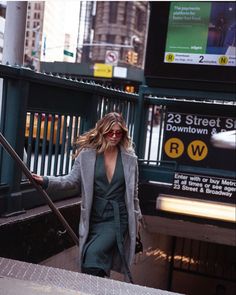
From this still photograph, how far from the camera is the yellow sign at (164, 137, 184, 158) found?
302 inches

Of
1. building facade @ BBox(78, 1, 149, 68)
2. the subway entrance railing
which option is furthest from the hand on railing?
building facade @ BBox(78, 1, 149, 68)

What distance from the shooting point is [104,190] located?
4.05m

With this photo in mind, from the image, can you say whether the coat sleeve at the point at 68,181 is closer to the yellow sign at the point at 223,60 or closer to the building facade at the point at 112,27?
the yellow sign at the point at 223,60

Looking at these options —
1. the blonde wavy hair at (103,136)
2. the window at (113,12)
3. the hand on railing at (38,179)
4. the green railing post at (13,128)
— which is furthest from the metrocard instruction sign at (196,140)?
the window at (113,12)

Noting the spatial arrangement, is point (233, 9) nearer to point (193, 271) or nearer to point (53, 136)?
point (53, 136)

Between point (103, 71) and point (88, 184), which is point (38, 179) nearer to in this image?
point (88, 184)

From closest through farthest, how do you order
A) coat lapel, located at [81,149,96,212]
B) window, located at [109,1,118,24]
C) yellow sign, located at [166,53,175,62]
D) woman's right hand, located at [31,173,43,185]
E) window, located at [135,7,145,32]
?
woman's right hand, located at [31,173,43,185] < coat lapel, located at [81,149,96,212] < yellow sign, located at [166,53,175,62] < window, located at [109,1,118,24] < window, located at [135,7,145,32]

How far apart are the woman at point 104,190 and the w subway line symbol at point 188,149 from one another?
11.8 feet

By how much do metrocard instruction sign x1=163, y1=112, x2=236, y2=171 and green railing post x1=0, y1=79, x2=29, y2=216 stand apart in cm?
339

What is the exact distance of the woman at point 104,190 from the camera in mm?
4035

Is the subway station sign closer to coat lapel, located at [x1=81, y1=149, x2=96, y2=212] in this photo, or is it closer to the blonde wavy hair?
the blonde wavy hair

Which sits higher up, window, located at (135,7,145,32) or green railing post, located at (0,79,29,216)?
window, located at (135,7,145,32)

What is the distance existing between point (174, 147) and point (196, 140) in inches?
13.8

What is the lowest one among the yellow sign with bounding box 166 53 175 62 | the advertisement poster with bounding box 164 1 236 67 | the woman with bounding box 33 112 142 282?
the woman with bounding box 33 112 142 282
